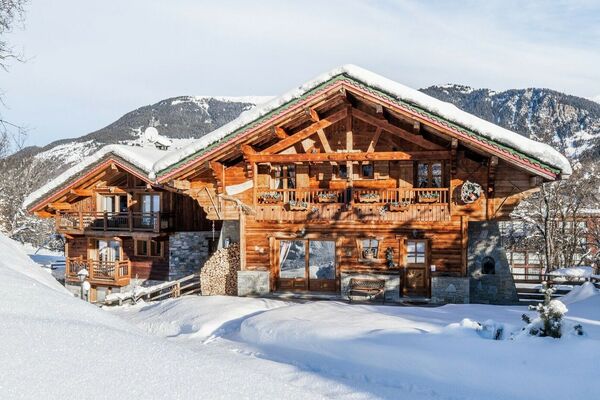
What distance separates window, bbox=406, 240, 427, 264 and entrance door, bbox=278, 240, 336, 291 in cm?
260

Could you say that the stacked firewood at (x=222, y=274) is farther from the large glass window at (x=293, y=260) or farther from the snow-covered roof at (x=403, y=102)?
the snow-covered roof at (x=403, y=102)

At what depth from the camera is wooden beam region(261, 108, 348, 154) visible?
1545 cm

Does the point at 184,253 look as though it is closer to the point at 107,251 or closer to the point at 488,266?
the point at 107,251

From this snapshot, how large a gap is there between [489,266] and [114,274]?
18.3m

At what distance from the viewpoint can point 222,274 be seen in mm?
17641

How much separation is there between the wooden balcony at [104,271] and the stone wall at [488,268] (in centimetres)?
1745

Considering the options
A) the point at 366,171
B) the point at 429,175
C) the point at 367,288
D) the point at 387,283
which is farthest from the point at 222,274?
the point at 429,175

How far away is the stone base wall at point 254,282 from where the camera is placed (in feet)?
53.7

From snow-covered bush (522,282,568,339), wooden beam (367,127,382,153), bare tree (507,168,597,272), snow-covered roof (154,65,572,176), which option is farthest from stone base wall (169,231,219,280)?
snow-covered bush (522,282,568,339)

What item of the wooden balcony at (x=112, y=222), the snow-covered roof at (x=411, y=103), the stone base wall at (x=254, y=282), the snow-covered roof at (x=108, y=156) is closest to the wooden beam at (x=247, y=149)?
the snow-covered roof at (x=411, y=103)

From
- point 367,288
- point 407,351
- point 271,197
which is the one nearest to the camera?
point 407,351

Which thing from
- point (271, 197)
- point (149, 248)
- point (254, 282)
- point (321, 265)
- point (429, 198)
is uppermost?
point (271, 197)

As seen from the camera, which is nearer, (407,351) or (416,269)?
(407,351)

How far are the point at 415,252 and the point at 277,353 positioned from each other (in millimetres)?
8557
